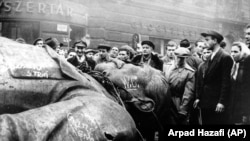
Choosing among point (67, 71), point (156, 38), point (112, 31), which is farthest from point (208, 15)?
point (67, 71)

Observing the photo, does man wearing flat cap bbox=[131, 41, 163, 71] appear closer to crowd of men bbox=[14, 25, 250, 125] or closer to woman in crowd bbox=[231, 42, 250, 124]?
crowd of men bbox=[14, 25, 250, 125]

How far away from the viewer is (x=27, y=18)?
14.0m

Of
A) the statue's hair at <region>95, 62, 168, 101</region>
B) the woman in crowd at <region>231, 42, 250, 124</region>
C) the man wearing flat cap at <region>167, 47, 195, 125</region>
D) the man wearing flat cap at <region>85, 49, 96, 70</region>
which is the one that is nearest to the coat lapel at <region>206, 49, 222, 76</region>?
the woman in crowd at <region>231, 42, 250, 124</region>

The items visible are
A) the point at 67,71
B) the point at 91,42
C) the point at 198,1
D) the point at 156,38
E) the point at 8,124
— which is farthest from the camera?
the point at 156,38

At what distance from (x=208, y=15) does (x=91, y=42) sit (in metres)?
5.16

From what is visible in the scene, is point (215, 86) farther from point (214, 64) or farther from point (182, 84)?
point (182, 84)

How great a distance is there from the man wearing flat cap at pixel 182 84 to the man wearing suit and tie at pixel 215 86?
252 millimetres

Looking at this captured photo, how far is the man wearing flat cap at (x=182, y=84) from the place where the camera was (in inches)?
214

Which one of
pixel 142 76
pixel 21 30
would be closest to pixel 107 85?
pixel 142 76

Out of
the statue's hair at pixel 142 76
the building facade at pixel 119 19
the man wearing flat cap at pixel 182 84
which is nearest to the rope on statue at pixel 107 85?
the statue's hair at pixel 142 76

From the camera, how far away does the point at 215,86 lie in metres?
5.06

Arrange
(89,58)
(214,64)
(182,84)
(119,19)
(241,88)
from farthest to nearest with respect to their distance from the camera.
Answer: (119,19), (89,58), (182,84), (241,88), (214,64)

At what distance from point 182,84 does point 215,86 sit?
0.72 m

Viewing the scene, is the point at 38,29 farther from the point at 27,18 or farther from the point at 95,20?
the point at 95,20
